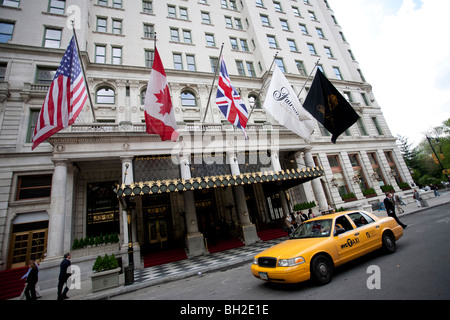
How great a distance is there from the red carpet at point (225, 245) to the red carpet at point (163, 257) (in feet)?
6.68

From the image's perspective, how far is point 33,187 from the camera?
14.5 meters

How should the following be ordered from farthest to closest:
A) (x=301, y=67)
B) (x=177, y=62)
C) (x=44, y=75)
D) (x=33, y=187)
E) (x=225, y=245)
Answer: (x=301, y=67) → (x=177, y=62) → (x=44, y=75) → (x=225, y=245) → (x=33, y=187)

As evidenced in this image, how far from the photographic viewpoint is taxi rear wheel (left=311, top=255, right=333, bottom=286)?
502 centimetres

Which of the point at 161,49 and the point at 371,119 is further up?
the point at 161,49

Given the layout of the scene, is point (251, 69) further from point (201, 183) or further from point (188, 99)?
point (201, 183)

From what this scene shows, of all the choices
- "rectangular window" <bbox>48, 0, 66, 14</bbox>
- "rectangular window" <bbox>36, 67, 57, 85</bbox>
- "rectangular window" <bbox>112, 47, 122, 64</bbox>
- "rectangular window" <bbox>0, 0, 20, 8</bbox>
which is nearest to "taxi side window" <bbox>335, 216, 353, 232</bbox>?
"rectangular window" <bbox>36, 67, 57, 85</bbox>

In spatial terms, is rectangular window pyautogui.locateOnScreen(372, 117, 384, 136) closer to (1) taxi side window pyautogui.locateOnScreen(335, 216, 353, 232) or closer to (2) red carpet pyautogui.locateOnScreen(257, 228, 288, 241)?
(2) red carpet pyautogui.locateOnScreen(257, 228, 288, 241)

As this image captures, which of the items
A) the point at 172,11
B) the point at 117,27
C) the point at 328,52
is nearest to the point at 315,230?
the point at 117,27

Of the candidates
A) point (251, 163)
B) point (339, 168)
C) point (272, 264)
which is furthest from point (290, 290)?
point (339, 168)

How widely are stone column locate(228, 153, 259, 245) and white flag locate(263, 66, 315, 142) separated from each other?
18.9 feet

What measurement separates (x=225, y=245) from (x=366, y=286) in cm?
1185

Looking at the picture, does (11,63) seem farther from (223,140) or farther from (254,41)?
(254,41)

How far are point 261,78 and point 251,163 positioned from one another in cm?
1269
